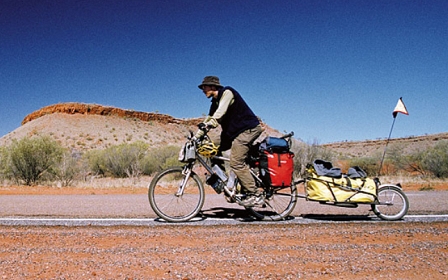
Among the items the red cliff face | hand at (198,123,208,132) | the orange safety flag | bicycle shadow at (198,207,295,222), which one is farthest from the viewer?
the red cliff face

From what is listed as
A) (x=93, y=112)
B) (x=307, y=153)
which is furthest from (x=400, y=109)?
(x=93, y=112)

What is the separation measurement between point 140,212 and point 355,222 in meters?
3.81

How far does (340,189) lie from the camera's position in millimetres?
6059

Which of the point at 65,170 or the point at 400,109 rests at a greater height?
the point at 400,109

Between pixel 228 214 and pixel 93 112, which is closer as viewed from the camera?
pixel 228 214

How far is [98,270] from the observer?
11.4ft

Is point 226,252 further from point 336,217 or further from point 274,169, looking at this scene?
point 336,217

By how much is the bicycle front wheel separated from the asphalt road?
23 cm

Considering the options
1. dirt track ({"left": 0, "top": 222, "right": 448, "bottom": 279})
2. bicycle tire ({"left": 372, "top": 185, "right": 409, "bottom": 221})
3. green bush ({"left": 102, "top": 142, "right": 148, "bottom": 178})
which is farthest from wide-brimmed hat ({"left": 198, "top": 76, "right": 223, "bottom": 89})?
green bush ({"left": 102, "top": 142, "right": 148, "bottom": 178})

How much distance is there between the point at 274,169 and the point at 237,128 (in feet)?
3.12

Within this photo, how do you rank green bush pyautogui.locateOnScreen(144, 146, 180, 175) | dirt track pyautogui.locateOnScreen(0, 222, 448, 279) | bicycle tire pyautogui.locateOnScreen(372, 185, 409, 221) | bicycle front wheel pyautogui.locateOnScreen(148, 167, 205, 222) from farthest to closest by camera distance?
1. green bush pyautogui.locateOnScreen(144, 146, 180, 175)
2. bicycle tire pyautogui.locateOnScreen(372, 185, 409, 221)
3. bicycle front wheel pyautogui.locateOnScreen(148, 167, 205, 222)
4. dirt track pyautogui.locateOnScreen(0, 222, 448, 279)

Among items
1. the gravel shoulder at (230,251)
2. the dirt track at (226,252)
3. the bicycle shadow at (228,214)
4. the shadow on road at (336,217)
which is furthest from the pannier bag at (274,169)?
the dirt track at (226,252)

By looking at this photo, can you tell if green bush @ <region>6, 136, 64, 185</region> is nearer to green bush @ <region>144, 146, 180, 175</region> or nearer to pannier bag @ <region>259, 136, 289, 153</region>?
green bush @ <region>144, 146, 180, 175</region>

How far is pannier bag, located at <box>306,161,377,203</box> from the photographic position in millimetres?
6023
